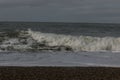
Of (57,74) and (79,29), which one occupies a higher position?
(57,74)

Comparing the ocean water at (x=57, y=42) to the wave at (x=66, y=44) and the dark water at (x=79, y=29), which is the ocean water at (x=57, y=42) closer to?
the wave at (x=66, y=44)

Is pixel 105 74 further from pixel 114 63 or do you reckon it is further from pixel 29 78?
pixel 114 63

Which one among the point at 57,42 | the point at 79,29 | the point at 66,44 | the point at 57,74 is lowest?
the point at 79,29

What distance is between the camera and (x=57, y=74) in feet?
33.3

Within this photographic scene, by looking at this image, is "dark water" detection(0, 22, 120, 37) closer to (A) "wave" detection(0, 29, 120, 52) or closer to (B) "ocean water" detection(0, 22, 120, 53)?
(B) "ocean water" detection(0, 22, 120, 53)

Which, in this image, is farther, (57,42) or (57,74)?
(57,42)

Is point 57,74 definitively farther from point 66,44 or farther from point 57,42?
point 57,42

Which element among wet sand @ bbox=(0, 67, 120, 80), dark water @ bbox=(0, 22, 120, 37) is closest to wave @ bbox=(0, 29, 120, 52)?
wet sand @ bbox=(0, 67, 120, 80)

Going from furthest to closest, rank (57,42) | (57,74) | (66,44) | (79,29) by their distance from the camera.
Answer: (79,29) → (57,42) → (66,44) → (57,74)

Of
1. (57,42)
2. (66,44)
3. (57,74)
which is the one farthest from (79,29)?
(57,74)

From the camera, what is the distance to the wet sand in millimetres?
9633

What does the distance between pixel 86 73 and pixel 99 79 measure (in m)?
1.01

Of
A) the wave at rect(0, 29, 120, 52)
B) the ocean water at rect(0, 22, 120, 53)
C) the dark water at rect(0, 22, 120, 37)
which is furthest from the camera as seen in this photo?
the dark water at rect(0, 22, 120, 37)

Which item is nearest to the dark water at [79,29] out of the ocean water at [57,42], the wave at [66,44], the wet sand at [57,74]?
the ocean water at [57,42]
